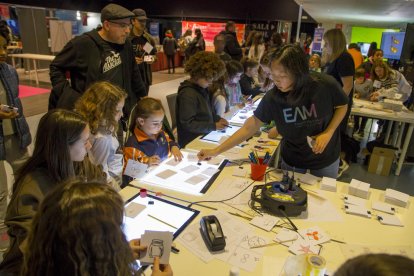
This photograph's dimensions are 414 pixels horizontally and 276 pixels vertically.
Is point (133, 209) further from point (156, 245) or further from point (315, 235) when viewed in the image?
point (315, 235)

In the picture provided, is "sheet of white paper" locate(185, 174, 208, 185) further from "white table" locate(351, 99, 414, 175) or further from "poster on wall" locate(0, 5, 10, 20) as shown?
"poster on wall" locate(0, 5, 10, 20)

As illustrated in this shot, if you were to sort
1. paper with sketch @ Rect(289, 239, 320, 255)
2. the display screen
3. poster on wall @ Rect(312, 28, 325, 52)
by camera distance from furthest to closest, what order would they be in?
poster on wall @ Rect(312, 28, 325, 52)
the display screen
paper with sketch @ Rect(289, 239, 320, 255)

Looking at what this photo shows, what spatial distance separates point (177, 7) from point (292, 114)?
12.0 m

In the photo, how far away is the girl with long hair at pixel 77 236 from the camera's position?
753 millimetres

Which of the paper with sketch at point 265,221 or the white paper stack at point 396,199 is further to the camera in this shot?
the white paper stack at point 396,199

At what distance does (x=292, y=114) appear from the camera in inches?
70.1

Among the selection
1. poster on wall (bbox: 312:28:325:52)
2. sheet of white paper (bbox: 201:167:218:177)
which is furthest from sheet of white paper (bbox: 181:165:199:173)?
poster on wall (bbox: 312:28:325:52)

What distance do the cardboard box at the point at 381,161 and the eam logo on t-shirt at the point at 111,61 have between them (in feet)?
10.2

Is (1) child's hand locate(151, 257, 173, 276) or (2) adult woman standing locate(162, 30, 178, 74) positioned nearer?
(1) child's hand locate(151, 257, 173, 276)

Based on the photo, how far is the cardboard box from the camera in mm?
3747

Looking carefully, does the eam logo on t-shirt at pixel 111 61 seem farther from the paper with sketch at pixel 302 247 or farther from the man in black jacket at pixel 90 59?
the paper with sketch at pixel 302 247

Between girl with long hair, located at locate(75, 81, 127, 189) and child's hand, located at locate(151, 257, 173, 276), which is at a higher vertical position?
girl with long hair, located at locate(75, 81, 127, 189)

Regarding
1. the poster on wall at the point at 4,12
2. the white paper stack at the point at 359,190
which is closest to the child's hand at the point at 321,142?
the white paper stack at the point at 359,190

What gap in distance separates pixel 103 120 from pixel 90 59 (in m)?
0.61
